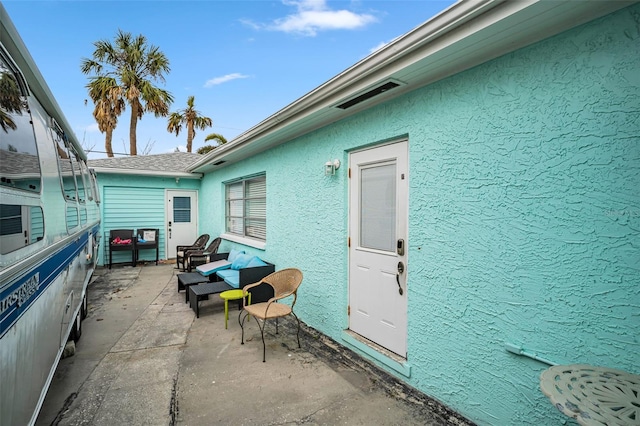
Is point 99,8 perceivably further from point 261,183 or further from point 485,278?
point 485,278

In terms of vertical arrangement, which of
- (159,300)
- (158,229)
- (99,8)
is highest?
(99,8)

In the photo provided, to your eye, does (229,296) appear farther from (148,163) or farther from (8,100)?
(148,163)

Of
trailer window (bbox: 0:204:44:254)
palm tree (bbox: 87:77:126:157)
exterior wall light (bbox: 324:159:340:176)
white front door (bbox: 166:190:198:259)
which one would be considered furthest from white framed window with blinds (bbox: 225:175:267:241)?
palm tree (bbox: 87:77:126:157)

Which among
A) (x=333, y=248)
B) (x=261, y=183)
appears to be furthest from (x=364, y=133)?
(x=261, y=183)

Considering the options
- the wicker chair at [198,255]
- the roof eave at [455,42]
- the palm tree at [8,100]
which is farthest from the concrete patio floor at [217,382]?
the wicker chair at [198,255]

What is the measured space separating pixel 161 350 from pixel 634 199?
4.51 m

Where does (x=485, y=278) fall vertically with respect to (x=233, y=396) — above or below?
above

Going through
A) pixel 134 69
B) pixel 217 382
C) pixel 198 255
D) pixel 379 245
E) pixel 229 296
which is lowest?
pixel 217 382

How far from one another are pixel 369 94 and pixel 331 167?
1.10m

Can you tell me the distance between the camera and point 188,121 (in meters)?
21.5

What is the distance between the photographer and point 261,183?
21.1 ft

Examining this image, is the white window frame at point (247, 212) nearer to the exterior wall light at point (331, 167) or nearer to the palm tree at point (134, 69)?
the exterior wall light at point (331, 167)

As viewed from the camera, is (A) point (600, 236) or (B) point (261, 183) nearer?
(A) point (600, 236)

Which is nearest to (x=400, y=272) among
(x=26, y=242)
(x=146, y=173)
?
(x=26, y=242)
